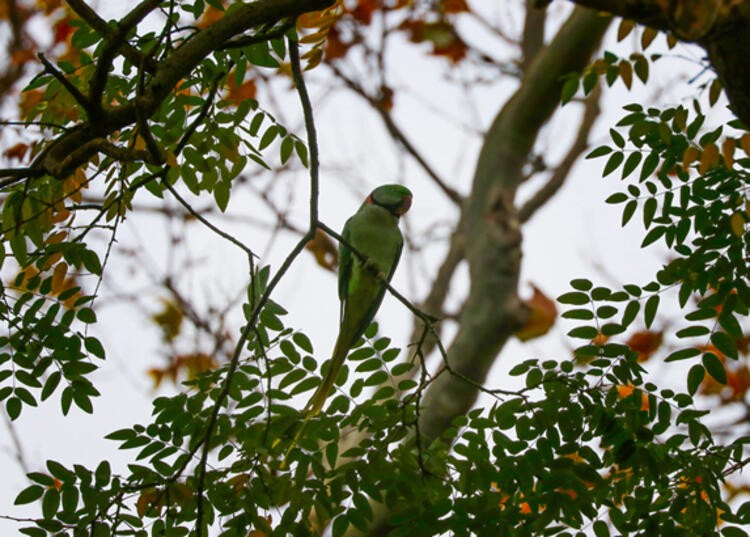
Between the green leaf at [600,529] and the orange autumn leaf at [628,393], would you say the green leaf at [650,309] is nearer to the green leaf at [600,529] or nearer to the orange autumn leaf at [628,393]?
the orange autumn leaf at [628,393]

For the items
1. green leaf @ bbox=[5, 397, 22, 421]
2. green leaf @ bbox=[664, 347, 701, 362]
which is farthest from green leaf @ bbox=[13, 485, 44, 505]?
green leaf @ bbox=[664, 347, 701, 362]

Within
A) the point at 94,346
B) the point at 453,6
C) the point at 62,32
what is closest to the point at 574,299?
the point at 94,346

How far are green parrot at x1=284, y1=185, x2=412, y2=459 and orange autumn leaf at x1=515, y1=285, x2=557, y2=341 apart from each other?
202 cm

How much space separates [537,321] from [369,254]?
7.53ft

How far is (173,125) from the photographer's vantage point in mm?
2811

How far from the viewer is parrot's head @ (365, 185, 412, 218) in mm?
4387

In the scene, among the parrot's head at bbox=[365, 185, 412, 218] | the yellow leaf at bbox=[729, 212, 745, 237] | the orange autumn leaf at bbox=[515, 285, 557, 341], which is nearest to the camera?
the yellow leaf at bbox=[729, 212, 745, 237]

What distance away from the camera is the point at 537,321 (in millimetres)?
6098

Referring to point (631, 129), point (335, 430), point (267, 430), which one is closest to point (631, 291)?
point (631, 129)

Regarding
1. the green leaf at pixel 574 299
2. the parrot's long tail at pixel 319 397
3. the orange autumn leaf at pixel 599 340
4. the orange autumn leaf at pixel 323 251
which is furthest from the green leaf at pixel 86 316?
the orange autumn leaf at pixel 323 251

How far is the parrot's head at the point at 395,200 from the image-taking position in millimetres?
4387

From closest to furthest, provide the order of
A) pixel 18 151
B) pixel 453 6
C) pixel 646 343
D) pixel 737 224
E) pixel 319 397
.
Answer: pixel 737 224
pixel 319 397
pixel 18 151
pixel 646 343
pixel 453 6

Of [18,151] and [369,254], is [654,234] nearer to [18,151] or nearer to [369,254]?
[369,254]

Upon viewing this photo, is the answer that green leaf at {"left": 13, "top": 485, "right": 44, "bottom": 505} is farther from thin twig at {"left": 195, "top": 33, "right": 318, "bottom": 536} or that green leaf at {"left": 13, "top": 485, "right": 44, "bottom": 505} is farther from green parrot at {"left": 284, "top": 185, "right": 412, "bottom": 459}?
green parrot at {"left": 284, "top": 185, "right": 412, "bottom": 459}
